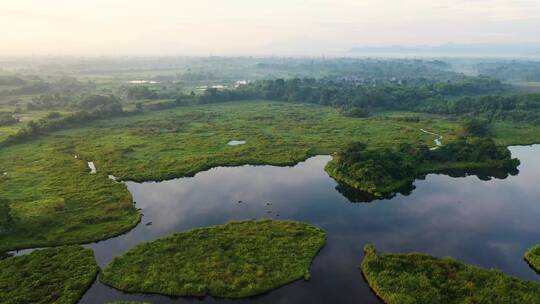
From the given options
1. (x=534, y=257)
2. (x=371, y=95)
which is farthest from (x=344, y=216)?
(x=371, y=95)

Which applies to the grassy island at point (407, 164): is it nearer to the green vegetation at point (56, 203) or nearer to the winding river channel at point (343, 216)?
the winding river channel at point (343, 216)

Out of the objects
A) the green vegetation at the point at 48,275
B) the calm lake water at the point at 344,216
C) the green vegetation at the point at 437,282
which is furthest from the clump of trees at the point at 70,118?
the green vegetation at the point at 437,282

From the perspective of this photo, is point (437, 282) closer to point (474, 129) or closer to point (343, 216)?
point (343, 216)

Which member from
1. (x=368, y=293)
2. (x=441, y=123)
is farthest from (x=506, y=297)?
(x=441, y=123)

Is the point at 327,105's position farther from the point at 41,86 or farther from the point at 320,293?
the point at 41,86

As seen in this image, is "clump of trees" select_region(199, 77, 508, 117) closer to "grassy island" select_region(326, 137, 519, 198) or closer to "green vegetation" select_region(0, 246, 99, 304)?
"grassy island" select_region(326, 137, 519, 198)

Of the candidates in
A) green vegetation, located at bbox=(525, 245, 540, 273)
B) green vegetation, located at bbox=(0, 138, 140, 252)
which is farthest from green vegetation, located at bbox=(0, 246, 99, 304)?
green vegetation, located at bbox=(525, 245, 540, 273)
